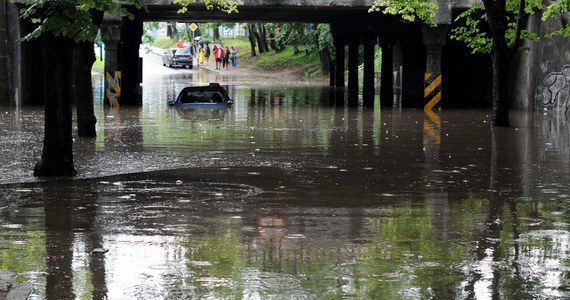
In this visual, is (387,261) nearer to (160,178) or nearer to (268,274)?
(268,274)

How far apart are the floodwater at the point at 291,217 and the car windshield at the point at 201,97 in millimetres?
11327

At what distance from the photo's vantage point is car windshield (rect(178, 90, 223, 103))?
119 feet

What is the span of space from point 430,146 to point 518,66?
59.6ft

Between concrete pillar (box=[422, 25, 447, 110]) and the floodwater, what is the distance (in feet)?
44.5

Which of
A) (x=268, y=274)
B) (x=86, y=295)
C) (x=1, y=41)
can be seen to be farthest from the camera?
(x=1, y=41)

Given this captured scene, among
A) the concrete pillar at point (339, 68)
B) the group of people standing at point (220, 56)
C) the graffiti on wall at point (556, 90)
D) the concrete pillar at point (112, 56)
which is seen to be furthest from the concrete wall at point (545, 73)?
the group of people standing at point (220, 56)

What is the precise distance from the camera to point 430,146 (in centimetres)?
2239

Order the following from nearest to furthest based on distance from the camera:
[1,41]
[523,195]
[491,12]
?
[523,195] → [491,12] → [1,41]

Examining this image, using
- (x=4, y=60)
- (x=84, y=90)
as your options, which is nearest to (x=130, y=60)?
(x=4, y=60)

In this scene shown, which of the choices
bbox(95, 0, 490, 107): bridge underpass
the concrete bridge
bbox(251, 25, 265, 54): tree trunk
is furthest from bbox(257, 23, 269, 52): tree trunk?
bbox(95, 0, 490, 107): bridge underpass

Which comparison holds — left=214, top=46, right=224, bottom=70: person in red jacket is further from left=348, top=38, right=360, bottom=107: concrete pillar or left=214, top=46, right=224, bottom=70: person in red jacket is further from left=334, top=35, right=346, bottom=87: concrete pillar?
left=348, top=38, right=360, bottom=107: concrete pillar

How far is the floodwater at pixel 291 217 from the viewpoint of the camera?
8922mm

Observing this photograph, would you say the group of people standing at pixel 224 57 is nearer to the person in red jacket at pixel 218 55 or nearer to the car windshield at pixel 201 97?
the person in red jacket at pixel 218 55

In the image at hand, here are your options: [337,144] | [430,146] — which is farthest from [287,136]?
[430,146]
